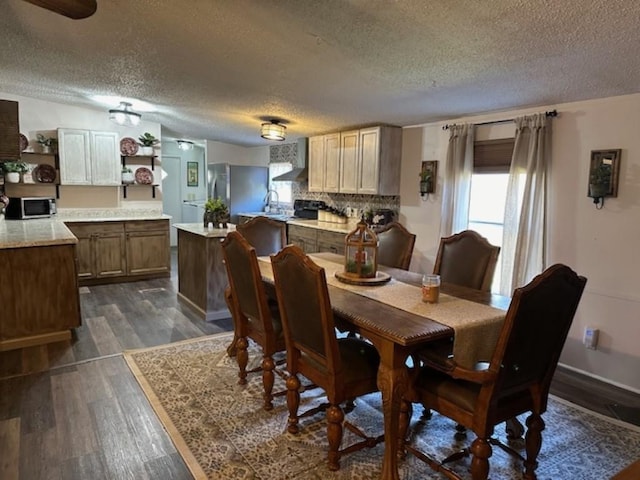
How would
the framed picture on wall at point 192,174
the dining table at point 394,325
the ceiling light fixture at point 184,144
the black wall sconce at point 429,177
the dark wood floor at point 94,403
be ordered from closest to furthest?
the dining table at point 394,325 < the dark wood floor at point 94,403 < the black wall sconce at point 429,177 < the ceiling light fixture at point 184,144 < the framed picture on wall at point 192,174

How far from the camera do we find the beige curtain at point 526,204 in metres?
3.39

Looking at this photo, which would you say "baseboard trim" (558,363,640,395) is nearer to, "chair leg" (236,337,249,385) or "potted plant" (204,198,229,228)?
"chair leg" (236,337,249,385)

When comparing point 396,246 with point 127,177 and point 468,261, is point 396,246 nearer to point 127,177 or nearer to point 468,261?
point 468,261

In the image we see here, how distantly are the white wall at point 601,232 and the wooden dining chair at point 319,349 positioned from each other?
80.8 inches

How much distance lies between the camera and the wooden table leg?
1855mm

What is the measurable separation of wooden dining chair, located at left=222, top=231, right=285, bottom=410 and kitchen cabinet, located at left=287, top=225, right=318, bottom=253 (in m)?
2.57

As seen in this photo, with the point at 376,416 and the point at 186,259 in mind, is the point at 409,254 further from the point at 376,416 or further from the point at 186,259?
the point at 186,259

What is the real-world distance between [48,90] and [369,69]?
158 inches

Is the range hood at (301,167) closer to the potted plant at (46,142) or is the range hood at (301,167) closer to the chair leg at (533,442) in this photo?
the potted plant at (46,142)

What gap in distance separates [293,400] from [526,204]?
8.25ft

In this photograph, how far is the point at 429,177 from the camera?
4.45 meters

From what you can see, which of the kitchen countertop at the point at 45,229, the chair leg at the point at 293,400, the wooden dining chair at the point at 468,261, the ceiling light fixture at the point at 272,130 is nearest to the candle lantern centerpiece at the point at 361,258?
the wooden dining chair at the point at 468,261

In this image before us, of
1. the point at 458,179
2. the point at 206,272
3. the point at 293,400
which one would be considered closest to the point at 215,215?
the point at 206,272

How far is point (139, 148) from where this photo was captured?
6.07 meters
